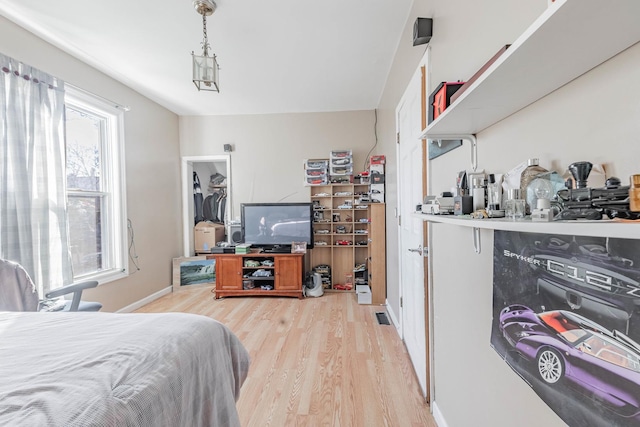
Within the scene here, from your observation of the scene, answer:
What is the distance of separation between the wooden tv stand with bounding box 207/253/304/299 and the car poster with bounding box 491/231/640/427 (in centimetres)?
293

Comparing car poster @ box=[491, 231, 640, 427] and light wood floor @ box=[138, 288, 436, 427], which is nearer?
car poster @ box=[491, 231, 640, 427]

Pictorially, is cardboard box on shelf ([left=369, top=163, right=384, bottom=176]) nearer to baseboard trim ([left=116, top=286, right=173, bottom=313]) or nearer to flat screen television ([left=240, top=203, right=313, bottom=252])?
flat screen television ([left=240, top=203, right=313, bottom=252])

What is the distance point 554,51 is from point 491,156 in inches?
19.3

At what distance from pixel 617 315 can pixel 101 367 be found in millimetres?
1246

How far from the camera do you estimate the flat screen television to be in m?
3.78

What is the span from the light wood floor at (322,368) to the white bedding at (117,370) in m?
0.59

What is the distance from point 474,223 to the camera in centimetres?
63

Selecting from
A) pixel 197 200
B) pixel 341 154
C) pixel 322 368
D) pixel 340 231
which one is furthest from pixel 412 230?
pixel 197 200

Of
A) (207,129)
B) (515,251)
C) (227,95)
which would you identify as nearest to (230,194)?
(207,129)

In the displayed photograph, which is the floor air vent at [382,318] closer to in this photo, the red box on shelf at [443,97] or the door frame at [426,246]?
the door frame at [426,246]

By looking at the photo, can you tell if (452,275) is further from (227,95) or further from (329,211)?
(227,95)

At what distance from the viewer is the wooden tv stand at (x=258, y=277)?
3.54 m

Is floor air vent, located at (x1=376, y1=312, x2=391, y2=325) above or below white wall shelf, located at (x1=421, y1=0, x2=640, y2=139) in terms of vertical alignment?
below

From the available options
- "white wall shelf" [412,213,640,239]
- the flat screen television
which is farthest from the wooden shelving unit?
"white wall shelf" [412,213,640,239]
